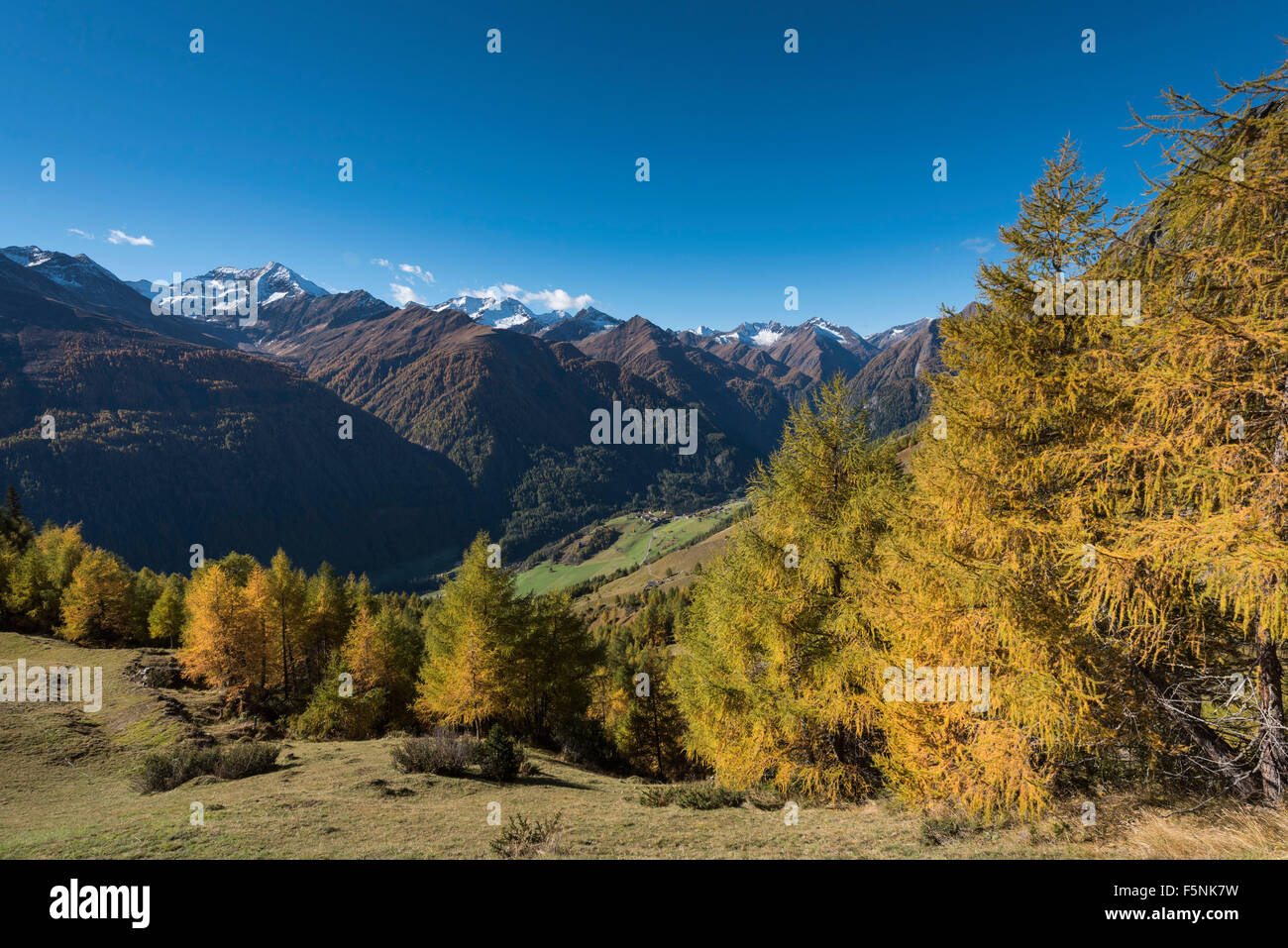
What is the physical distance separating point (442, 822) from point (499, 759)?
646cm

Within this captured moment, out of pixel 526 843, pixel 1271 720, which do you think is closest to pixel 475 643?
pixel 526 843

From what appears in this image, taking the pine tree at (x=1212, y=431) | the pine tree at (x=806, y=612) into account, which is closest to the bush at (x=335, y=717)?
the pine tree at (x=806, y=612)

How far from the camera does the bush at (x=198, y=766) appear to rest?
16312mm

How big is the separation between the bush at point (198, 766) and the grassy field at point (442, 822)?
596mm

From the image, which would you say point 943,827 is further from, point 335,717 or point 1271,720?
point 335,717

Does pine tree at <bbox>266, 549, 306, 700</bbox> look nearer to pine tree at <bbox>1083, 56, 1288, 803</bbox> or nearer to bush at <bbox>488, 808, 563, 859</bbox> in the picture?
bush at <bbox>488, 808, 563, 859</bbox>

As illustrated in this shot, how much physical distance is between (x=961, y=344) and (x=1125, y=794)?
10074 mm

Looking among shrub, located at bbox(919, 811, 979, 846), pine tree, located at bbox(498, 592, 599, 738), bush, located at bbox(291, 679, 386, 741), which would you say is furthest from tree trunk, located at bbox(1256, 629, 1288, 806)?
bush, located at bbox(291, 679, 386, 741)

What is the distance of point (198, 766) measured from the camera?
17391 mm

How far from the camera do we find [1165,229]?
8.84 metres
